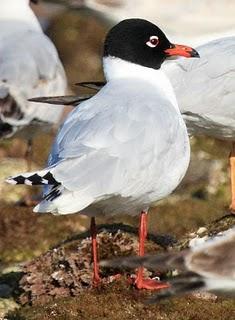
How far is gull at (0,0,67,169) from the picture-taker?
36.8 feet

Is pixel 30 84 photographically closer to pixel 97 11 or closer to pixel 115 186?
pixel 97 11

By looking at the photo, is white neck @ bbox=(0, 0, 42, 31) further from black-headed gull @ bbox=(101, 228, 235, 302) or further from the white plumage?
black-headed gull @ bbox=(101, 228, 235, 302)

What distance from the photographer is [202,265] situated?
18.1 ft

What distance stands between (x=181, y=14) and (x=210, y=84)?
516 cm

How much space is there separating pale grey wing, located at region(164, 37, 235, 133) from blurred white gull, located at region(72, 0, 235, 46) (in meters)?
3.71

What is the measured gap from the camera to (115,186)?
22.6 feet

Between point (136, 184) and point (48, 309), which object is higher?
point (136, 184)

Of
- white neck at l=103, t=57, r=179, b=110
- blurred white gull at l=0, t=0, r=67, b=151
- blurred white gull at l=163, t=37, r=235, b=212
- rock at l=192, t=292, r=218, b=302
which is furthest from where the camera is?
blurred white gull at l=0, t=0, r=67, b=151

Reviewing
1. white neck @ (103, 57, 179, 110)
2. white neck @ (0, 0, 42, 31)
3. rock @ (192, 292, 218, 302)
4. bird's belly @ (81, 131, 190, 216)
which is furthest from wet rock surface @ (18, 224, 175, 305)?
white neck @ (0, 0, 42, 31)

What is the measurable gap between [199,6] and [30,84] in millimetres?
3099

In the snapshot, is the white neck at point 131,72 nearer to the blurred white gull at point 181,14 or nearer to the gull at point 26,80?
the gull at point 26,80

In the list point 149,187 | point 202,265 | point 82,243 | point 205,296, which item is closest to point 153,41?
point 82,243

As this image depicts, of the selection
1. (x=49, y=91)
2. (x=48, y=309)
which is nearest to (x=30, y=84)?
(x=49, y=91)

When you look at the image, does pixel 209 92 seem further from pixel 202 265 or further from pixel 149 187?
pixel 202 265
